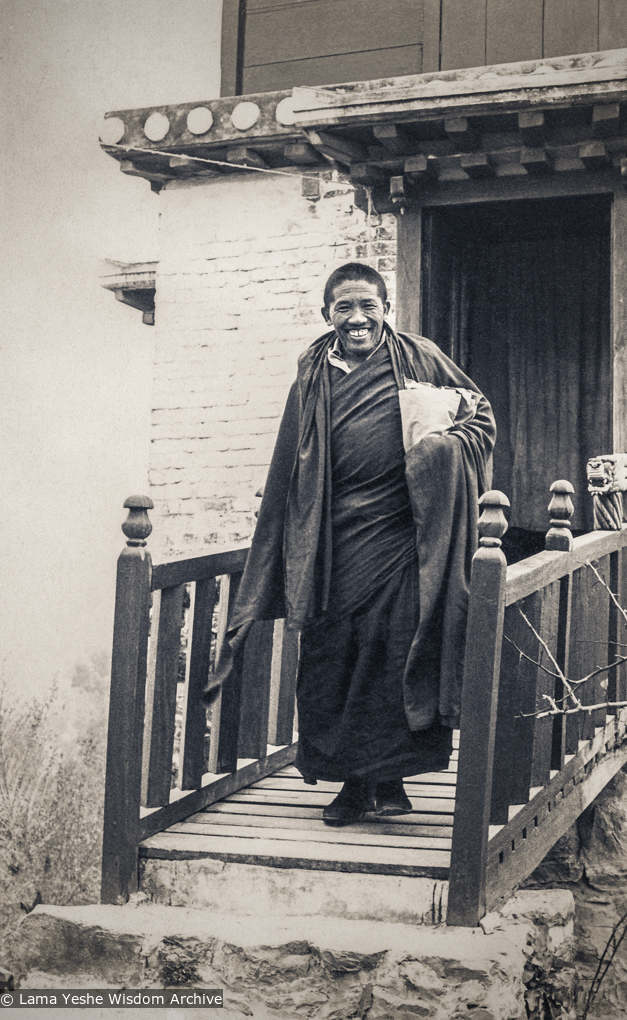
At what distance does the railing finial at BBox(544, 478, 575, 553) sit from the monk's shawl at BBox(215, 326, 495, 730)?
272mm

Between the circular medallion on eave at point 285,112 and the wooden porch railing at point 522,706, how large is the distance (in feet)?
8.86

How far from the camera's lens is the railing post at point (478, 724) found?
2791 millimetres

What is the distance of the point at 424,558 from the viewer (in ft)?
10.9

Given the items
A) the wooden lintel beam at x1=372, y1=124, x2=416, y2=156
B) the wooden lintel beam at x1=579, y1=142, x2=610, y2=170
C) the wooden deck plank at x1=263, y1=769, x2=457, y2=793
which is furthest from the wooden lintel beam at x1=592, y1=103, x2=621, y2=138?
the wooden deck plank at x1=263, y1=769, x2=457, y2=793

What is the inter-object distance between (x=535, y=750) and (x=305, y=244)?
3.29 m

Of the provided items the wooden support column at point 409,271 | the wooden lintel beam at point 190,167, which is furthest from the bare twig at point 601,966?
the wooden lintel beam at point 190,167

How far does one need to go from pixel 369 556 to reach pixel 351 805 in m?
0.85

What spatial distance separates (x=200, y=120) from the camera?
556cm

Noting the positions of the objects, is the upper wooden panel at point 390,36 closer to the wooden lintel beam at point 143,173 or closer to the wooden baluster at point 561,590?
the wooden lintel beam at point 143,173

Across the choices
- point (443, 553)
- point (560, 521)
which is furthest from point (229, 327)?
point (443, 553)

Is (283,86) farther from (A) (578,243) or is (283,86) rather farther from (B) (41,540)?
(B) (41,540)

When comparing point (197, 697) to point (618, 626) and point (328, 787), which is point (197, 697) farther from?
point (618, 626)

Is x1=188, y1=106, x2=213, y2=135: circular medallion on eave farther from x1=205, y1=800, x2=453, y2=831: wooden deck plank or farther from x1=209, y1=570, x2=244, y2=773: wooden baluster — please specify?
x1=205, y1=800, x2=453, y2=831: wooden deck plank

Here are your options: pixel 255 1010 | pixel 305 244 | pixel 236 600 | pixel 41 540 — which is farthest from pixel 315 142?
pixel 255 1010
